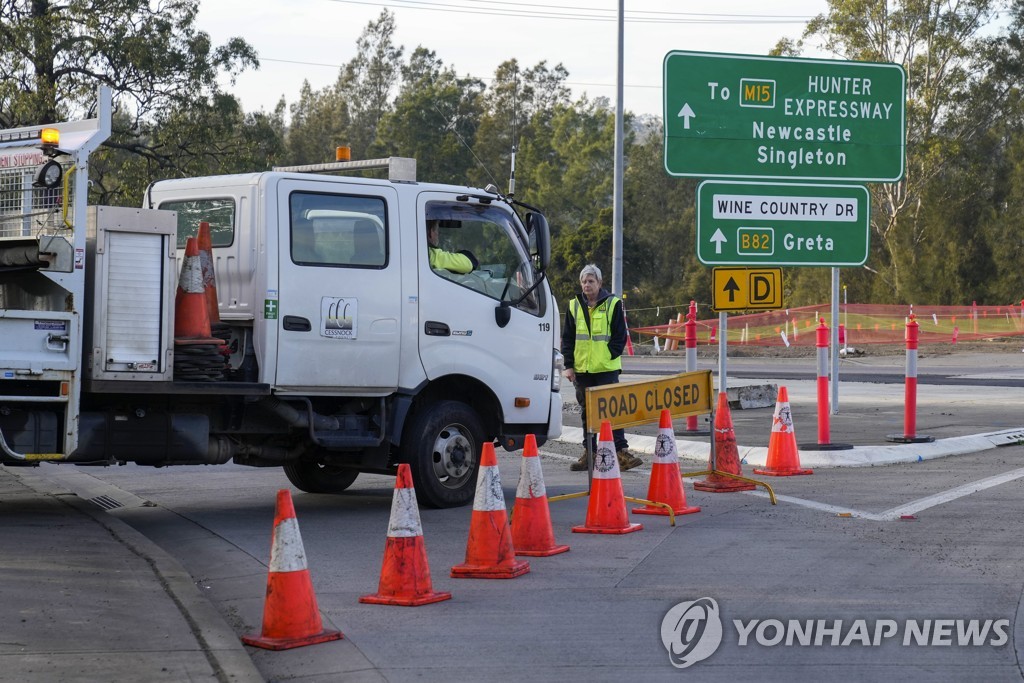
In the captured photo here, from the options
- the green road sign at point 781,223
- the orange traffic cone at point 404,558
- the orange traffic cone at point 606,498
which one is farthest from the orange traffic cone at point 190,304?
the green road sign at point 781,223

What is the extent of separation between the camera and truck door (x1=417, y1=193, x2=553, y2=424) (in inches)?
421

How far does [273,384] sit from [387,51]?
88797mm

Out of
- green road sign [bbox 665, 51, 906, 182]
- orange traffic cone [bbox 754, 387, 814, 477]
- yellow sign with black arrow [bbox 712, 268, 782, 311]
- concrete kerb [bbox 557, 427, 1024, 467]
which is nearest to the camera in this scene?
orange traffic cone [bbox 754, 387, 814, 477]

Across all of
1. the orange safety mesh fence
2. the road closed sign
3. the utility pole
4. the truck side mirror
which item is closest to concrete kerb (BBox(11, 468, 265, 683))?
the road closed sign

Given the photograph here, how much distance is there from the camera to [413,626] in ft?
22.1

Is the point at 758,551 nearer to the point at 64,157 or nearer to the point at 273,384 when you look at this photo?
the point at 273,384

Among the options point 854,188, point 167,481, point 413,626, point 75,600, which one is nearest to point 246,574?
point 75,600

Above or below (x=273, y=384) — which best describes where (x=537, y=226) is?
above

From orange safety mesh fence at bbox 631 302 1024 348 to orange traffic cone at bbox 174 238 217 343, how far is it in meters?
34.3

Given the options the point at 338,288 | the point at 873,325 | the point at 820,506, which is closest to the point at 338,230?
the point at 338,288

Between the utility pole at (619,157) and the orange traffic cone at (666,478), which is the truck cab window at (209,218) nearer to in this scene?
the orange traffic cone at (666,478)

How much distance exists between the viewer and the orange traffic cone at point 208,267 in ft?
32.1

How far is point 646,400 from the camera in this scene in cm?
1070

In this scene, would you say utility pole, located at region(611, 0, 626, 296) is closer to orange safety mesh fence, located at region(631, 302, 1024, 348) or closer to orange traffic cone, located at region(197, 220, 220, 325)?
orange traffic cone, located at region(197, 220, 220, 325)
